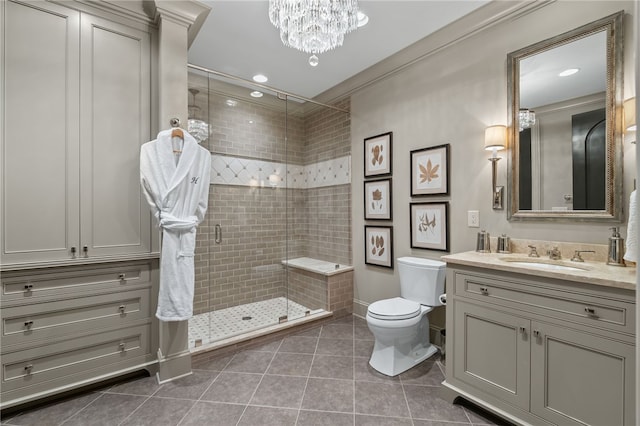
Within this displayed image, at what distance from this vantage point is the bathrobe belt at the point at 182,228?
77.3 inches

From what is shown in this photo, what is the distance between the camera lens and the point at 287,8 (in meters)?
1.68

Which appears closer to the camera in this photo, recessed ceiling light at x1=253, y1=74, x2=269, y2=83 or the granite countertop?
the granite countertop

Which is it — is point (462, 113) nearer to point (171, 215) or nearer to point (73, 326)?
point (171, 215)

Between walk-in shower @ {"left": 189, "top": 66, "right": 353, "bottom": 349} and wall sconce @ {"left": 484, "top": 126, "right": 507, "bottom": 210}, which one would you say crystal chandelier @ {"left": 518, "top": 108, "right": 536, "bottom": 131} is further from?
walk-in shower @ {"left": 189, "top": 66, "right": 353, "bottom": 349}

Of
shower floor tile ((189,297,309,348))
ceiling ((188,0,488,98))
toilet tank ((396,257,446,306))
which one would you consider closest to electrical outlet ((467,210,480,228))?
toilet tank ((396,257,446,306))

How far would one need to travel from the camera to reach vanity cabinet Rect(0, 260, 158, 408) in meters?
1.72

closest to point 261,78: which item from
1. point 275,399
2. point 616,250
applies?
point 275,399

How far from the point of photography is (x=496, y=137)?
207 centimetres

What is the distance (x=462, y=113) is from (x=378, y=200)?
1.13 metres

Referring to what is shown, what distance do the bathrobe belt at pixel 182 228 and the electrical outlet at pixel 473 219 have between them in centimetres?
212

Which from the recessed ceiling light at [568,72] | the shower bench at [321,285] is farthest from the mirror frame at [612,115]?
the shower bench at [321,285]

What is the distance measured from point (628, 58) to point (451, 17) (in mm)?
1150

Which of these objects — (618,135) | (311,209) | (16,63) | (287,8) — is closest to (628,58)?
(618,135)

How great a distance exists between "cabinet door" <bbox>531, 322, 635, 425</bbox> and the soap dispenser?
545 mm
